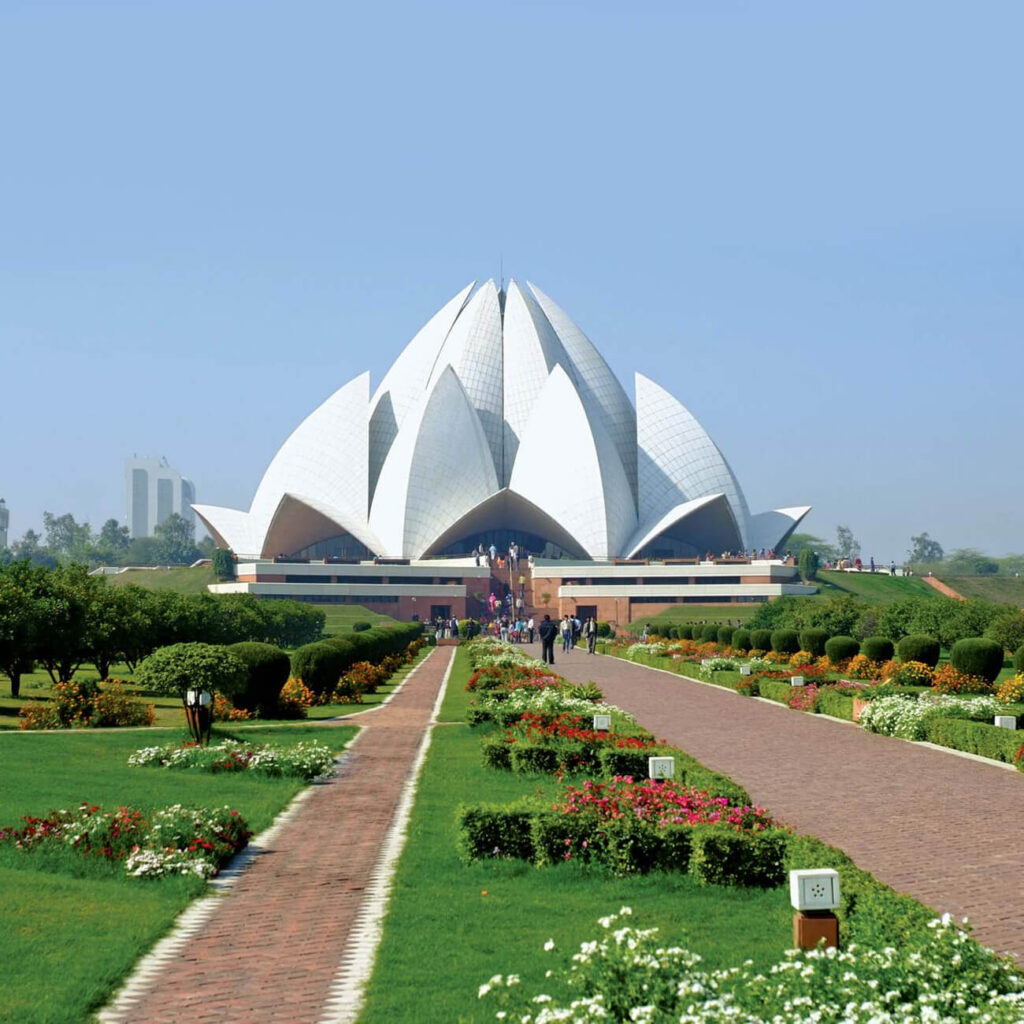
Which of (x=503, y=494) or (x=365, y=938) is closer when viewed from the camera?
(x=365, y=938)

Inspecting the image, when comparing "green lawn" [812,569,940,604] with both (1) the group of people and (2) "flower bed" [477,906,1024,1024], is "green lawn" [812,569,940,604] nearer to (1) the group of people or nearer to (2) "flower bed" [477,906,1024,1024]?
(1) the group of people

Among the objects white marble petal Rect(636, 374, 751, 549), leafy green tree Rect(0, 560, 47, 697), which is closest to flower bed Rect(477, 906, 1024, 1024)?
leafy green tree Rect(0, 560, 47, 697)

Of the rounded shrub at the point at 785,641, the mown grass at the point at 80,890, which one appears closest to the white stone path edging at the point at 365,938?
the mown grass at the point at 80,890

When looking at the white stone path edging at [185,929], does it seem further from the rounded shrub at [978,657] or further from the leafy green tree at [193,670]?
the rounded shrub at [978,657]

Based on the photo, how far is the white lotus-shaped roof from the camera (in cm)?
5747

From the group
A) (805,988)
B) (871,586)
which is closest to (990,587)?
(871,586)

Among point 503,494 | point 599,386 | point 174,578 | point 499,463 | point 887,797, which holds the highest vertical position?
point 599,386

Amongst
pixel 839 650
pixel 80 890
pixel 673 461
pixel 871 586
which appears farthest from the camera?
pixel 673 461

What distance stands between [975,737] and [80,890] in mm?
8713

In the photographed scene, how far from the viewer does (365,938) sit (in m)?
5.05

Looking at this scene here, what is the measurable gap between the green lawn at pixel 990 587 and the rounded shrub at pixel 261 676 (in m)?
46.4

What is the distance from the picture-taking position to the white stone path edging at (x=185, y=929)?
427 cm

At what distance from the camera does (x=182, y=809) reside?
7.13 metres

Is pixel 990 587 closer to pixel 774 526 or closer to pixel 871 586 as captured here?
pixel 871 586
